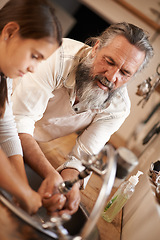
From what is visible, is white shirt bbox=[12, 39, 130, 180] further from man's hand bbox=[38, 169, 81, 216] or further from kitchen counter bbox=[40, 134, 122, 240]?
man's hand bbox=[38, 169, 81, 216]

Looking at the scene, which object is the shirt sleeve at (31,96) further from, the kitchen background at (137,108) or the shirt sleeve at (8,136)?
the kitchen background at (137,108)

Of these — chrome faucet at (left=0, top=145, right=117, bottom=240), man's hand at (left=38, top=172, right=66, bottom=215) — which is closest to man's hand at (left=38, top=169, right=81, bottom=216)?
man's hand at (left=38, top=172, right=66, bottom=215)

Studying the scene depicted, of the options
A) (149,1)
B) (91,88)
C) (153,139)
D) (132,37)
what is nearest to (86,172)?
(153,139)

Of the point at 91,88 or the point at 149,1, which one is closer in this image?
the point at 91,88

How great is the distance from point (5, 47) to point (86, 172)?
0.42 meters

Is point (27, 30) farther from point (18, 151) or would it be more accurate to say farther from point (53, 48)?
point (18, 151)

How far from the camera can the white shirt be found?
40.6 inches

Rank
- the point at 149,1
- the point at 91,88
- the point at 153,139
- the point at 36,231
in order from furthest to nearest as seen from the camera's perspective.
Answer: the point at 149,1 → the point at 91,88 → the point at 153,139 → the point at 36,231

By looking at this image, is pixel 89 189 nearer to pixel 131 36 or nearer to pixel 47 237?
pixel 47 237

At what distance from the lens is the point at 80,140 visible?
1.21m

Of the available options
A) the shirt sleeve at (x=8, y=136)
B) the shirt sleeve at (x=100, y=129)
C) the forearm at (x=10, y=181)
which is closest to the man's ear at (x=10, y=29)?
the shirt sleeve at (x=8, y=136)

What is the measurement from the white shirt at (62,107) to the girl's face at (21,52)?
31 cm

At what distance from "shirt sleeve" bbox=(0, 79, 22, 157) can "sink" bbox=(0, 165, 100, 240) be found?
0.35ft

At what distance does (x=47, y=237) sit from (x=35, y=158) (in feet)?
1.28
